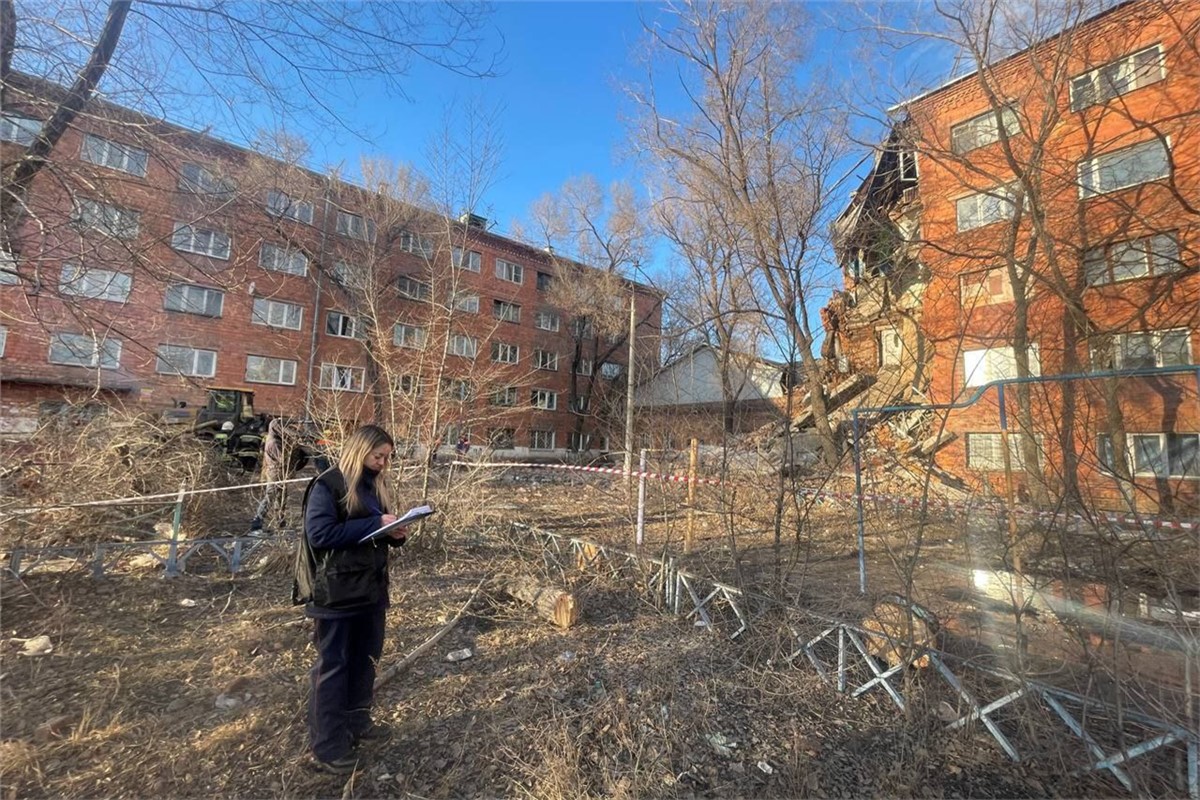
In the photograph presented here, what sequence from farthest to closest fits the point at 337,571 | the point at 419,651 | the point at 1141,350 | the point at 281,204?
the point at 281,204 → the point at 1141,350 → the point at 419,651 → the point at 337,571

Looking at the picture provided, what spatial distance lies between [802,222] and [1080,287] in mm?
4606

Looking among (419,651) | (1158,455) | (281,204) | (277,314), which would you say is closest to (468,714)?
(419,651)

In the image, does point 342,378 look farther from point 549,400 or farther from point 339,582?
point 549,400

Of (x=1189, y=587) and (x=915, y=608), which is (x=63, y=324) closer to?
(x=915, y=608)

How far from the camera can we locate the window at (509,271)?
31.7m

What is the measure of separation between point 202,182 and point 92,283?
4.29 ft

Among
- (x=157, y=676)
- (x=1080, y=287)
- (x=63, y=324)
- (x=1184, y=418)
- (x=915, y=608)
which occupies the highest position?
(x=1080, y=287)

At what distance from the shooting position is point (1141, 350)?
6961 millimetres

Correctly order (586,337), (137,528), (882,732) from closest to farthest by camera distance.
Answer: (882,732) → (137,528) → (586,337)

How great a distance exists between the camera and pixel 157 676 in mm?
3457

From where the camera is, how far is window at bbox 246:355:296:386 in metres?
22.8

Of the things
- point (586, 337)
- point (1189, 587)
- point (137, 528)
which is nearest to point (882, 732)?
point (1189, 587)

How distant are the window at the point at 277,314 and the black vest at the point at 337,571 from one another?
24443 millimetres

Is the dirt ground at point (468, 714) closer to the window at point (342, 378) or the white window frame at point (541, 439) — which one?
the window at point (342, 378)
